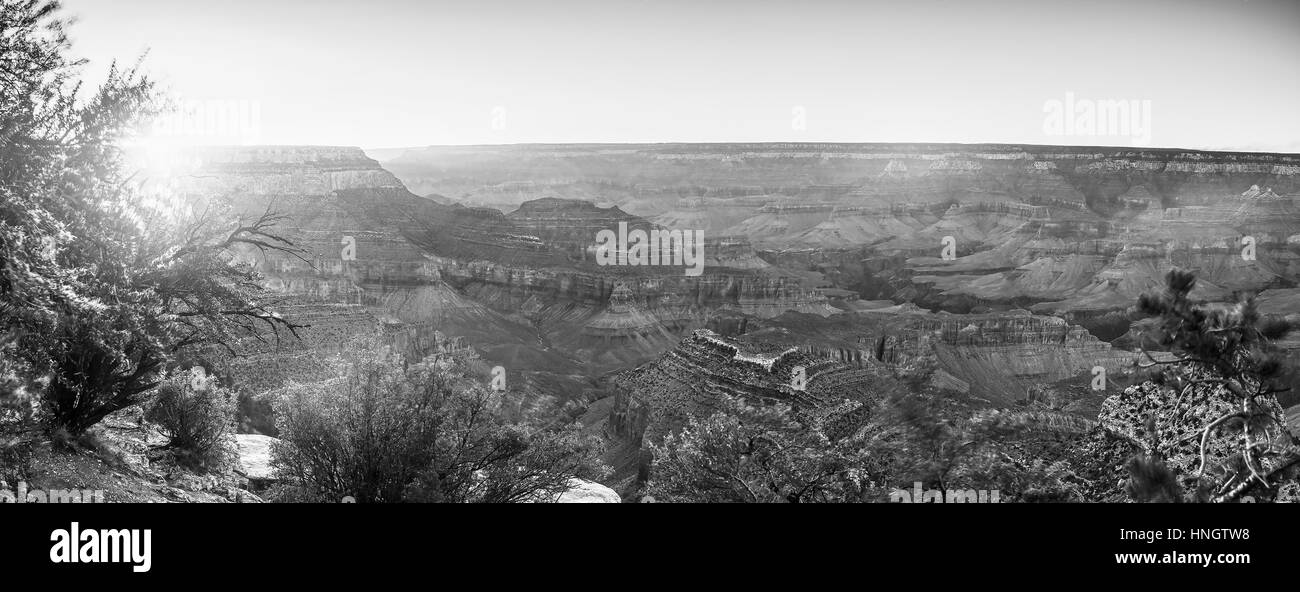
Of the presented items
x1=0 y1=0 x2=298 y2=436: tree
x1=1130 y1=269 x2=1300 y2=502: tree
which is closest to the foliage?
x1=0 y1=0 x2=298 y2=436: tree

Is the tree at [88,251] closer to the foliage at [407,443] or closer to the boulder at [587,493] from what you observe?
the foliage at [407,443]

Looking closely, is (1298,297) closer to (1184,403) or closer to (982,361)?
(982,361)

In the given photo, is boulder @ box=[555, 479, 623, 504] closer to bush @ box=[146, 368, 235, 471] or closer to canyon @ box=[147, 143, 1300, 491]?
canyon @ box=[147, 143, 1300, 491]

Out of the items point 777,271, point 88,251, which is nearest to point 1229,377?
point 88,251

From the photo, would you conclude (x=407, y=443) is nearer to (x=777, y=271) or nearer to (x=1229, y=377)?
(x=1229, y=377)

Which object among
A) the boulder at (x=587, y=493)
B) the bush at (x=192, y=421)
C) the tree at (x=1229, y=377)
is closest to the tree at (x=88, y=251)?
the bush at (x=192, y=421)

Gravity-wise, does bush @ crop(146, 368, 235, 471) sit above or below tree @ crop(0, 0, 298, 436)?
below
